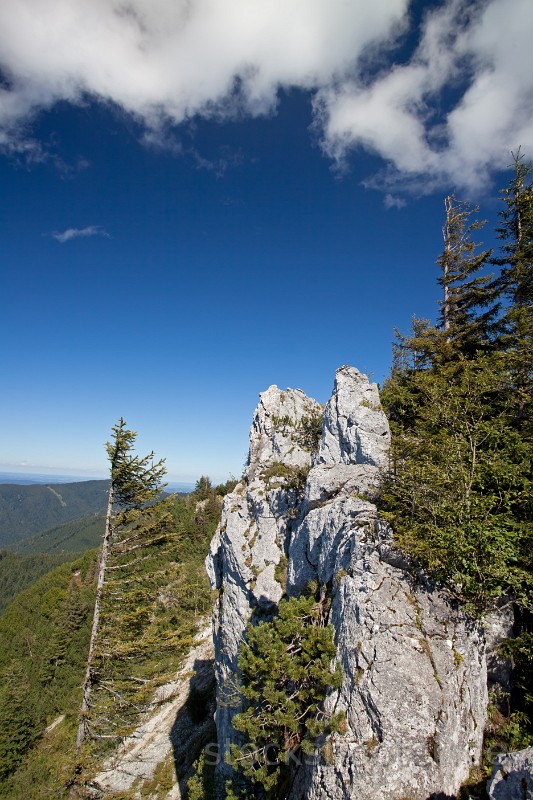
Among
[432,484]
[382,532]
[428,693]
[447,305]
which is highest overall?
[447,305]

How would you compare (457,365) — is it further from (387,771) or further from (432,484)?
(387,771)

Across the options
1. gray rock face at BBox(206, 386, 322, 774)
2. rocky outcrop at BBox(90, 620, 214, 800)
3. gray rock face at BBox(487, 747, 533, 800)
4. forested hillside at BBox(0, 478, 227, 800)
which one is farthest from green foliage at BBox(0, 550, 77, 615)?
gray rock face at BBox(487, 747, 533, 800)

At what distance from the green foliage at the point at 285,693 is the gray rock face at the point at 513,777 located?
147 inches

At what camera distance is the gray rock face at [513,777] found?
5.91 metres

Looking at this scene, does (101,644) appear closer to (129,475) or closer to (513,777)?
(129,475)

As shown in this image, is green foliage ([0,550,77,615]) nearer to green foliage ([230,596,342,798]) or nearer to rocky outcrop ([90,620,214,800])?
rocky outcrop ([90,620,214,800])

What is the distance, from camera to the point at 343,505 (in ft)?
44.7

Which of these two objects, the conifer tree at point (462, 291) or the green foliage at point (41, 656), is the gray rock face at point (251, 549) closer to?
the conifer tree at point (462, 291)

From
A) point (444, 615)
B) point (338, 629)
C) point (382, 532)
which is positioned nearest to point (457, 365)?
point (382, 532)

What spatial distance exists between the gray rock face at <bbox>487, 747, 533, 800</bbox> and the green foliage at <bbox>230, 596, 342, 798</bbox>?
3744 millimetres

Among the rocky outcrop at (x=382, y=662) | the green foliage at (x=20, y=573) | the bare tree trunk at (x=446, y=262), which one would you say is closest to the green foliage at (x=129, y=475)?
the rocky outcrop at (x=382, y=662)

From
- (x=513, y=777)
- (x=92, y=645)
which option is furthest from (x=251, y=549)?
(x=513, y=777)

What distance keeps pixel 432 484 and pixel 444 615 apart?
3641mm

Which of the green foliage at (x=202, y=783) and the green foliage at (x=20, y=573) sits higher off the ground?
the green foliage at (x=202, y=783)
